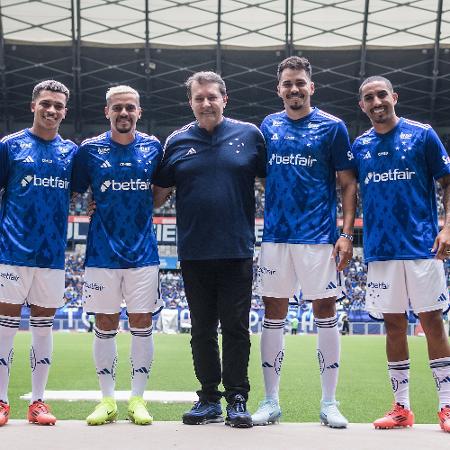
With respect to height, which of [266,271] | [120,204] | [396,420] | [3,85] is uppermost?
[3,85]

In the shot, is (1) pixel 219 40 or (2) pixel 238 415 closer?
(2) pixel 238 415

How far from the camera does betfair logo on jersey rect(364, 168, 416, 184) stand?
469cm

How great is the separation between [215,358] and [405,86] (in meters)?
29.9

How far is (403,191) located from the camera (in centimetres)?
468

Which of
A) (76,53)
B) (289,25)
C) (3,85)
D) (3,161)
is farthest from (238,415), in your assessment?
(3,85)

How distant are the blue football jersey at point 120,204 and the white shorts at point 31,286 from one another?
0.30 metres

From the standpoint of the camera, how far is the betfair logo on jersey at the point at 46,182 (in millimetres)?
4742

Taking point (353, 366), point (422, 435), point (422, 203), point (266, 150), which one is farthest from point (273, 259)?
point (353, 366)

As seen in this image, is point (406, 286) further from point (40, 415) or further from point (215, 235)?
point (40, 415)

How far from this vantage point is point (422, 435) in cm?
426

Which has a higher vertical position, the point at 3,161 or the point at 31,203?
the point at 3,161

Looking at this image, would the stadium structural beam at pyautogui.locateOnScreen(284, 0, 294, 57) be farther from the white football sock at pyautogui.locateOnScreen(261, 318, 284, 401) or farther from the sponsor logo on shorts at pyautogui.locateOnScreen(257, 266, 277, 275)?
the white football sock at pyautogui.locateOnScreen(261, 318, 284, 401)

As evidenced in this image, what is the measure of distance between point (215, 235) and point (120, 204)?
77 centimetres

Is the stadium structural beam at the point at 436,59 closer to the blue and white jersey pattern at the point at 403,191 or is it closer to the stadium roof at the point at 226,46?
the stadium roof at the point at 226,46
